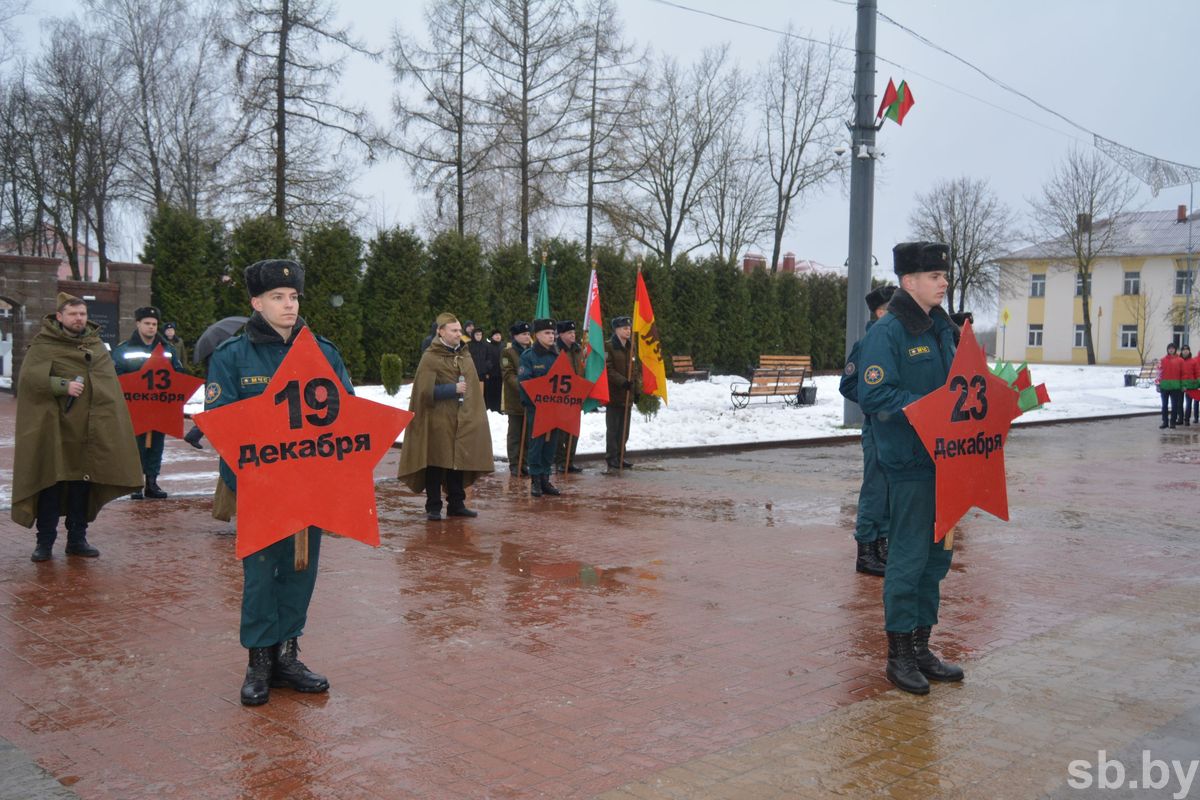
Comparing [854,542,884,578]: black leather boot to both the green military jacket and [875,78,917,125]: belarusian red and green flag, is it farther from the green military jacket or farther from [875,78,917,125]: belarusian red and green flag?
[875,78,917,125]: belarusian red and green flag

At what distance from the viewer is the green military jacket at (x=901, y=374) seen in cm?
504

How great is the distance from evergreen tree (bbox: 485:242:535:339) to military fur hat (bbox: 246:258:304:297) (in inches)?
914

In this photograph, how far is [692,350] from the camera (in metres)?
34.2

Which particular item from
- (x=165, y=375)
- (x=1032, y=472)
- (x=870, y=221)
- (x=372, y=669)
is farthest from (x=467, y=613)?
(x=870, y=221)

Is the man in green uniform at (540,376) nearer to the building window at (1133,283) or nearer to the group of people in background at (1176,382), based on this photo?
the group of people in background at (1176,382)

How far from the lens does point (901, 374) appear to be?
5180 millimetres

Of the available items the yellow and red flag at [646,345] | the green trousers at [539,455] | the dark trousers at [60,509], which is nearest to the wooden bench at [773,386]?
the yellow and red flag at [646,345]

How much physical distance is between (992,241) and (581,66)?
121 ft

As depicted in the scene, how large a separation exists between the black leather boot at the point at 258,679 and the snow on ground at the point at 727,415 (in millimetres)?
5266

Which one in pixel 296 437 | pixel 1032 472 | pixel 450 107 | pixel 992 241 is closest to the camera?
pixel 296 437

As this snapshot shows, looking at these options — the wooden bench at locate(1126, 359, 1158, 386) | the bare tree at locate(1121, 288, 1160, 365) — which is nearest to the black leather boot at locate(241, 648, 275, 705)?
the wooden bench at locate(1126, 359, 1158, 386)

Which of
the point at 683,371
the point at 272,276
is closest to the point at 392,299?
the point at 683,371

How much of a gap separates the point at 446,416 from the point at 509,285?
19.0 metres

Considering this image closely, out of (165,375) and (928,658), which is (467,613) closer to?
(928,658)
